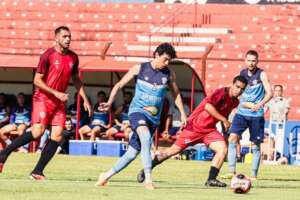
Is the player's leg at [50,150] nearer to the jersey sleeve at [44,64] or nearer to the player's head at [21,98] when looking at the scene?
the jersey sleeve at [44,64]

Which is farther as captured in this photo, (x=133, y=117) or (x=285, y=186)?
(x=285, y=186)

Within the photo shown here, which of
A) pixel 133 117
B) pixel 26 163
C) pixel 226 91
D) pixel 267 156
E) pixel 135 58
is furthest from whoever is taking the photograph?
pixel 135 58

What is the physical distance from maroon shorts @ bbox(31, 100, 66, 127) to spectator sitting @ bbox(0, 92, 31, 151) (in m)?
12.4

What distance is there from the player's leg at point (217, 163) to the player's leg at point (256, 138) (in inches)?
80.1

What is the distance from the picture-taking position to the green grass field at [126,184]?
1234 centimetres

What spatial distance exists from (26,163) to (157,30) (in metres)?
15.2

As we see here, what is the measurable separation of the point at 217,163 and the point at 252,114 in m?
2.69

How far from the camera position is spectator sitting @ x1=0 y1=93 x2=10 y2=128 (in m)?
28.6

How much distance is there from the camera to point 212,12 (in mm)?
36469

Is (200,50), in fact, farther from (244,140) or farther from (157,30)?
(244,140)

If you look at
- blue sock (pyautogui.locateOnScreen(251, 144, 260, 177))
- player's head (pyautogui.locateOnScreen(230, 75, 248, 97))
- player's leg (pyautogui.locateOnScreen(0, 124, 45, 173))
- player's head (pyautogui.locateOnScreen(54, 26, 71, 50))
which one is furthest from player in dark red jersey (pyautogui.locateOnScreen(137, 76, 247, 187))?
player's head (pyautogui.locateOnScreen(54, 26, 71, 50))

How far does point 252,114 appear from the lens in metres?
18.0

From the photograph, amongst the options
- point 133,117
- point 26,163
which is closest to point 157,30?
point 26,163

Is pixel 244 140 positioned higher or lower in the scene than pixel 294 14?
lower
